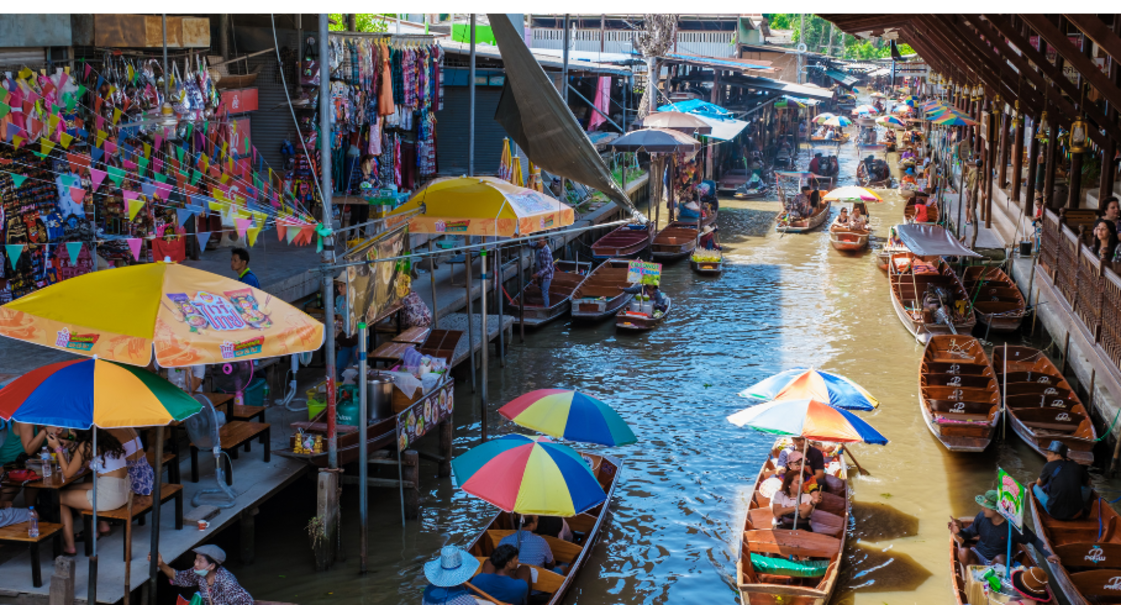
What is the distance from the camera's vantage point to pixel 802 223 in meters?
31.9

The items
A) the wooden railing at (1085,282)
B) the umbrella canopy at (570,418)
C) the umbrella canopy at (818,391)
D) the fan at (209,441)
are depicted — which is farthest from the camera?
the wooden railing at (1085,282)

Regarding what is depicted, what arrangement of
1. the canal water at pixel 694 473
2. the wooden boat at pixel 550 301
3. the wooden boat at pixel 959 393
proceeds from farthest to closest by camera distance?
the wooden boat at pixel 550 301 < the wooden boat at pixel 959 393 < the canal water at pixel 694 473

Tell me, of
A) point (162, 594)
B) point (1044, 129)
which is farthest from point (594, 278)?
point (162, 594)

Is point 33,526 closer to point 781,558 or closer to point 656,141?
point 781,558

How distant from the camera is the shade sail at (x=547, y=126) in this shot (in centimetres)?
1181

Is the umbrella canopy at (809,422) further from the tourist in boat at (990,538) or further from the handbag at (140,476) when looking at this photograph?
the handbag at (140,476)

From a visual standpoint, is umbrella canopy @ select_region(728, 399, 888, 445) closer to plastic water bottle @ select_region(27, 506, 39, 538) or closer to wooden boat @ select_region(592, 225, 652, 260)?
plastic water bottle @ select_region(27, 506, 39, 538)

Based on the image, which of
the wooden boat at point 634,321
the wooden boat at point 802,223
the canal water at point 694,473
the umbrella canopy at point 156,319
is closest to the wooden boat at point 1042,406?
the canal water at point 694,473

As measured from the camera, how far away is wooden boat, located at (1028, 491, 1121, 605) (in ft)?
29.9

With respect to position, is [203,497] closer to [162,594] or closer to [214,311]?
[162,594]

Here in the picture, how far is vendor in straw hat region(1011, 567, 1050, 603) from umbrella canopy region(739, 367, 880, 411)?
9.86 ft

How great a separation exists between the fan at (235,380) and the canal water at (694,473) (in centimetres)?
138

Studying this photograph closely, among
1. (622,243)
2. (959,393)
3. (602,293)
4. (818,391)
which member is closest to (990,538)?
(818,391)

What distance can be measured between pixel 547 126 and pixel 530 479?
519cm
